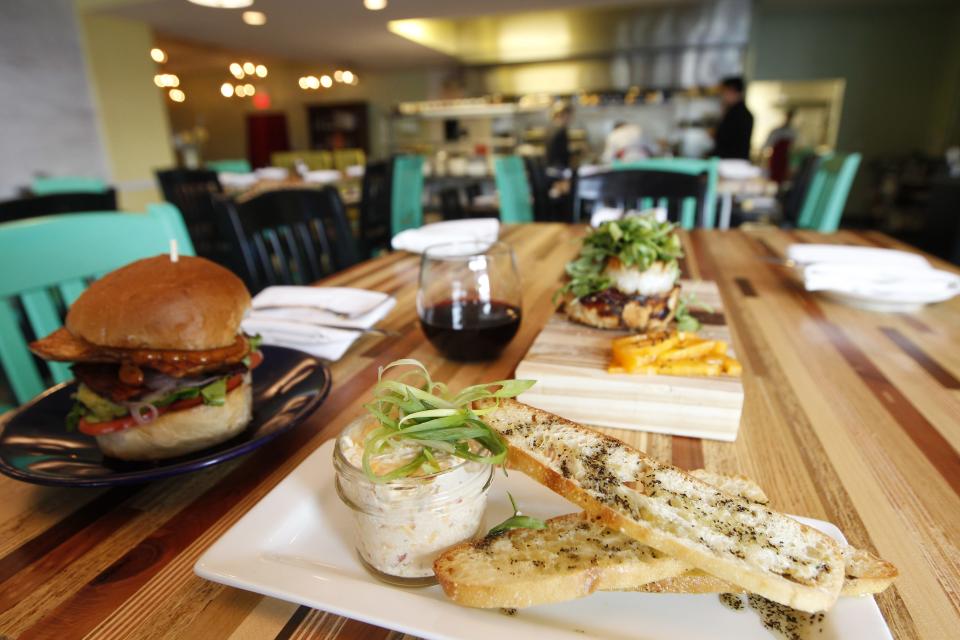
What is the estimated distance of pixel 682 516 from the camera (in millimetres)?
479

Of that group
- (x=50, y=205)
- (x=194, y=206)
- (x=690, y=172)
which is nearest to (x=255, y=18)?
(x=194, y=206)

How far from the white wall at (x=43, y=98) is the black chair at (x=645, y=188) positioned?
267 inches

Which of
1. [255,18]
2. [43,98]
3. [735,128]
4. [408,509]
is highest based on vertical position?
[255,18]

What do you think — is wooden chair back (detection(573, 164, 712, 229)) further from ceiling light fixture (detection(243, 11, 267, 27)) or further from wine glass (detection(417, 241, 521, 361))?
ceiling light fixture (detection(243, 11, 267, 27))

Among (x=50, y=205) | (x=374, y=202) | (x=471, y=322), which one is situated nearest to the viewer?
(x=471, y=322)

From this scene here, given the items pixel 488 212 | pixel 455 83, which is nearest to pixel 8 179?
pixel 488 212

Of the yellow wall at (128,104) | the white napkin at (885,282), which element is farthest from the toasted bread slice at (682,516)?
the yellow wall at (128,104)

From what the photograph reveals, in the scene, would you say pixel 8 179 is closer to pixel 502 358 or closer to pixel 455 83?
pixel 502 358

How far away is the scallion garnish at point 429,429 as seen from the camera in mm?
511

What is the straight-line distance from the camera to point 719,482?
1.93 ft

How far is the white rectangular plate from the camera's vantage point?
0.44 m

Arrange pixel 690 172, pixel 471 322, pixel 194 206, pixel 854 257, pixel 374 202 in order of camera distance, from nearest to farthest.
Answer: pixel 471 322
pixel 854 257
pixel 690 172
pixel 374 202
pixel 194 206

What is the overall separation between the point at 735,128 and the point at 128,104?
26.4ft

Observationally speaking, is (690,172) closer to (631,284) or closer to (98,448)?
(631,284)
